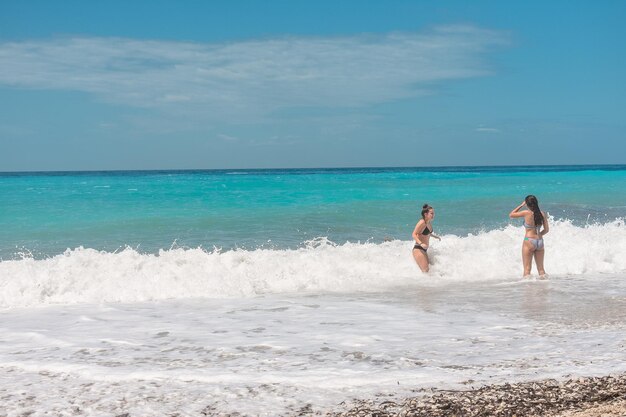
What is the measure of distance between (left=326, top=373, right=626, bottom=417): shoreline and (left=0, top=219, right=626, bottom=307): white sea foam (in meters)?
5.59

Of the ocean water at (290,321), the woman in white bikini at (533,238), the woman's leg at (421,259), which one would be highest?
the woman in white bikini at (533,238)

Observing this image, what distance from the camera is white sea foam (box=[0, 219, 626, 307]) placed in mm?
10500

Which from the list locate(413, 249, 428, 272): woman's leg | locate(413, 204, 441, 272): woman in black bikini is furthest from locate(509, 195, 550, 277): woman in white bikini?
locate(413, 249, 428, 272): woman's leg

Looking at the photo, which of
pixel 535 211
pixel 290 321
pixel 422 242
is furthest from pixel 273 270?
pixel 535 211

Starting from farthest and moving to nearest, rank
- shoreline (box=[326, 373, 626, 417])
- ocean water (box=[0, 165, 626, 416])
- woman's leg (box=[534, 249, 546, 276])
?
woman's leg (box=[534, 249, 546, 276]) < ocean water (box=[0, 165, 626, 416]) < shoreline (box=[326, 373, 626, 417])

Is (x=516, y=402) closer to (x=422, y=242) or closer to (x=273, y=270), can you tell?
(x=273, y=270)

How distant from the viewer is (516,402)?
4883mm

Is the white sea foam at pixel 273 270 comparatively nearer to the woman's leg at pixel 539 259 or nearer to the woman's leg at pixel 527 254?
the woman's leg at pixel 527 254

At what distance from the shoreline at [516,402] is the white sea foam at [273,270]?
5.59m

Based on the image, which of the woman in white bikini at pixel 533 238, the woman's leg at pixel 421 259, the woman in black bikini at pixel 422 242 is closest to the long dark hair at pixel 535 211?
the woman in white bikini at pixel 533 238

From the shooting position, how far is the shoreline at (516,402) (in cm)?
470

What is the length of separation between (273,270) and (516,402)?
7141 millimetres

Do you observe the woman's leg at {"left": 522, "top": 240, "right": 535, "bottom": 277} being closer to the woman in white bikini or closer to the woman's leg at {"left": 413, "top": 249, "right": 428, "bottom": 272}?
the woman in white bikini

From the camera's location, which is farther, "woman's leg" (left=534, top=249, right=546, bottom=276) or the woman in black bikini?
the woman in black bikini
